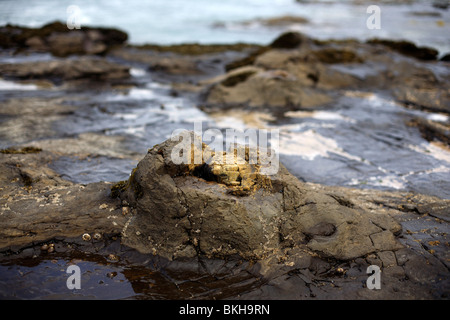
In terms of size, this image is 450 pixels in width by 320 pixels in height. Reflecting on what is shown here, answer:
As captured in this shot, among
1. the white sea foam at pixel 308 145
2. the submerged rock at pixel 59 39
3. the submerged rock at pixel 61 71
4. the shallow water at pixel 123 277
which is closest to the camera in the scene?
the shallow water at pixel 123 277

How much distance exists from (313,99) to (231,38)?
43.4 ft

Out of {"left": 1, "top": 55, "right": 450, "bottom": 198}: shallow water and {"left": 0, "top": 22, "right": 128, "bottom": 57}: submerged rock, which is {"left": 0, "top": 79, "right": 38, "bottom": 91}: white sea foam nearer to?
{"left": 1, "top": 55, "right": 450, "bottom": 198}: shallow water

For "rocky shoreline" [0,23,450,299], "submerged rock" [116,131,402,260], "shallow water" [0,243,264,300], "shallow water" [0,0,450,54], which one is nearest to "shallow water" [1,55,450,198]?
"rocky shoreline" [0,23,450,299]

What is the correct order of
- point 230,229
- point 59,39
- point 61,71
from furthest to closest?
point 59,39, point 61,71, point 230,229

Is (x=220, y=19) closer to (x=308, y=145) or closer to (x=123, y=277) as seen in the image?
(x=308, y=145)

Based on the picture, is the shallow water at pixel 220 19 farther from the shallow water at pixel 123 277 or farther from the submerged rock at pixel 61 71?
the shallow water at pixel 123 277

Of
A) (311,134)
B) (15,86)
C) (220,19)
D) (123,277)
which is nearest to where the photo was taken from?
(123,277)

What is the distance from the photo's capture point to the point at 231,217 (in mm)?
4164

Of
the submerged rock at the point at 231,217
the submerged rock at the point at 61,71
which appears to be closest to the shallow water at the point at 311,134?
the submerged rock at the point at 61,71

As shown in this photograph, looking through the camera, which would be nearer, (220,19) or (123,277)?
(123,277)

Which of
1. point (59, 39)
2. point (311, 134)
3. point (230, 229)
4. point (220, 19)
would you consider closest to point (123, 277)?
point (230, 229)

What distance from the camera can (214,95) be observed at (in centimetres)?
1130

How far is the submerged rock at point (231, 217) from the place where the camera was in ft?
13.7
